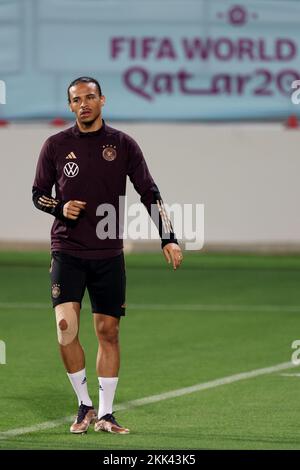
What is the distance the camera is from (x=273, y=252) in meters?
23.0

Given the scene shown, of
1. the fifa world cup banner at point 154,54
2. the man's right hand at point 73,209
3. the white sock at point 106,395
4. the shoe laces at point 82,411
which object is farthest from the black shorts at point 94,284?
the fifa world cup banner at point 154,54

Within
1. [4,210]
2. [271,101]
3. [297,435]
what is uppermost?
[271,101]

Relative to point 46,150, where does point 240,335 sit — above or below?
below

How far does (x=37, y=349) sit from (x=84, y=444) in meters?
4.63

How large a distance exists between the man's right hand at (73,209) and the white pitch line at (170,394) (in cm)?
139

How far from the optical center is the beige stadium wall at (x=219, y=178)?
21766 mm

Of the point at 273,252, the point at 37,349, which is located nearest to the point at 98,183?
the point at 37,349

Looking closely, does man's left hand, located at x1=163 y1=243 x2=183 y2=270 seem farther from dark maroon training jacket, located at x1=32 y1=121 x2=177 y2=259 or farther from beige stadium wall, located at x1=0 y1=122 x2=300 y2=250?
beige stadium wall, located at x1=0 y1=122 x2=300 y2=250

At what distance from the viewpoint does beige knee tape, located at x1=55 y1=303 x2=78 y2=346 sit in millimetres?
9812

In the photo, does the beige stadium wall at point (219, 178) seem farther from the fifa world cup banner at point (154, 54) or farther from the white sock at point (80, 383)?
the white sock at point (80, 383)

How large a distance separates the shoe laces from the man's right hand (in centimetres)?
125

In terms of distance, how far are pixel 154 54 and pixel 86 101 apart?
1186 cm

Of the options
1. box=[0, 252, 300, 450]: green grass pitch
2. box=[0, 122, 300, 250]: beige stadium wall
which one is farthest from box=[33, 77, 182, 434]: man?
box=[0, 122, 300, 250]: beige stadium wall

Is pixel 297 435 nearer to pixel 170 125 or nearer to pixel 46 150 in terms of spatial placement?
pixel 46 150
